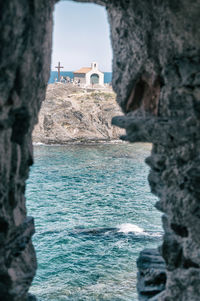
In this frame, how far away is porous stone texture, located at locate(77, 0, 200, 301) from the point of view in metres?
7.54

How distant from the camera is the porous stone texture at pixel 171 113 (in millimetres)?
7543

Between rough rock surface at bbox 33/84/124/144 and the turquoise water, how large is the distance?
1500 cm

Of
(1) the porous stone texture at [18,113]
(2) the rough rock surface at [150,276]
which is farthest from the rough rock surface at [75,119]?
(1) the porous stone texture at [18,113]

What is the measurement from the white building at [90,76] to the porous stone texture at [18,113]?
73364mm

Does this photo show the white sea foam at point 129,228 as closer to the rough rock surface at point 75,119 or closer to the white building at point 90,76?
the rough rock surface at point 75,119

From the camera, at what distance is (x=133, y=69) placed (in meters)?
9.23

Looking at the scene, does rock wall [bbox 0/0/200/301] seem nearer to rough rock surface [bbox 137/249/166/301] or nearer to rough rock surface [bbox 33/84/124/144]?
rough rock surface [bbox 137/249/166/301]

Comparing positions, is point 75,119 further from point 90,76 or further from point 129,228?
point 129,228

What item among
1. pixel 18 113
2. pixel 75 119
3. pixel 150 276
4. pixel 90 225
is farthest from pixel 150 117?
pixel 75 119

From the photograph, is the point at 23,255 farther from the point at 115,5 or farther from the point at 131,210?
the point at 131,210

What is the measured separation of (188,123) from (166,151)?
102cm

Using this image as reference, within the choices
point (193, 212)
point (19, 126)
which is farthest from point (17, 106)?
point (193, 212)

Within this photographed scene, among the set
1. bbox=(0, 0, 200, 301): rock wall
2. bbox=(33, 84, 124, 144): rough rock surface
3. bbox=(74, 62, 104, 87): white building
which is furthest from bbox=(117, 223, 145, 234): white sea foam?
bbox=(74, 62, 104, 87): white building

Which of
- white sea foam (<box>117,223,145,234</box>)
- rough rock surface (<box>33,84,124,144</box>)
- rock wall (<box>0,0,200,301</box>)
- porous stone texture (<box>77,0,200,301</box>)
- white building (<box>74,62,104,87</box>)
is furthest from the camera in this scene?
white building (<box>74,62,104,87</box>)
